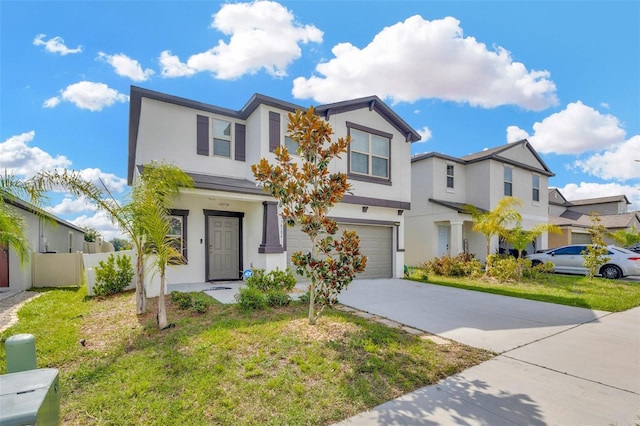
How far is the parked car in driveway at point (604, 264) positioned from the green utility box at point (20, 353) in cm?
1826

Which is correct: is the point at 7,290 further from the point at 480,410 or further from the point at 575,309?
the point at 575,309

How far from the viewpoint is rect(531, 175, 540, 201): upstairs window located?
20.5 metres

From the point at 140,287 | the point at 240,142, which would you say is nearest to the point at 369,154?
the point at 240,142

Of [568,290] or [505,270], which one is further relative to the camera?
[505,270]

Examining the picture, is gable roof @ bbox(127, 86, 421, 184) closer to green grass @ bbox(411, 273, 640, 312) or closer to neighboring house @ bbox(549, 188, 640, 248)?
green grass @ bbox(411, 273, 640, 312)

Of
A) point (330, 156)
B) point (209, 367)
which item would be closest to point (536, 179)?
point (330, 156)

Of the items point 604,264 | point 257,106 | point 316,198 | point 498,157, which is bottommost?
point 604,264

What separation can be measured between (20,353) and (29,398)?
775mm

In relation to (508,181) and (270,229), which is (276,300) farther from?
(508,181)

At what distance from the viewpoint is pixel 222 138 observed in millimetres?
11289

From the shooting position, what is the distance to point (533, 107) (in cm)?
1612

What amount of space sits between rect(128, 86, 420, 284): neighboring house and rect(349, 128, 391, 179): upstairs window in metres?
0.04

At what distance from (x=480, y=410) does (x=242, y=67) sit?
10.6m

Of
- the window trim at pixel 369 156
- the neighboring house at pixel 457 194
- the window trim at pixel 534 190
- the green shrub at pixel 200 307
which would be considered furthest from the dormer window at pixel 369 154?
the window trim at pixel 534 190
